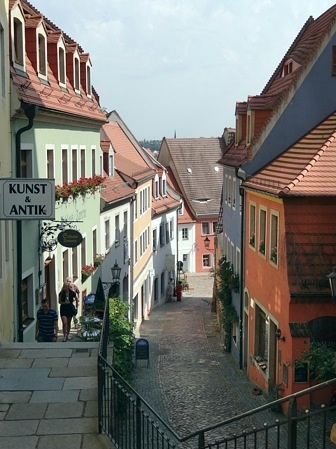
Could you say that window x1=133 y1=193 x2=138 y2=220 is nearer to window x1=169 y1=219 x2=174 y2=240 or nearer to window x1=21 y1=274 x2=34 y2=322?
window x1=169 y1=219 x2=174 y2=240

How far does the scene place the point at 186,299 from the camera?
1930 inches

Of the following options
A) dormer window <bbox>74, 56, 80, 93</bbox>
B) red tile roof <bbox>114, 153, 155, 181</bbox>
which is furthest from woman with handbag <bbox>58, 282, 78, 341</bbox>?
red tile roof <bbox>114, 153, 155, 181</bbox>

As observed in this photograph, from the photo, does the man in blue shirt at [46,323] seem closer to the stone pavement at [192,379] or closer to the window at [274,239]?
the stone pavement at [192,379]

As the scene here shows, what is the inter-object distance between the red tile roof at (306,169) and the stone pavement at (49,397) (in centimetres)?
673

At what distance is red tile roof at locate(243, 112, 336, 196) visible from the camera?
1655cm

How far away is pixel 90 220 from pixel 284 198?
9.52 metres

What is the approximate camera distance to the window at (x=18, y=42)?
16.2 metres

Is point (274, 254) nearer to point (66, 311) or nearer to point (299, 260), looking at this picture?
point (299, 260)

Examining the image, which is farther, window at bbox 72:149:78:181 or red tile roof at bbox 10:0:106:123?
window at bbox 72:149:78:181

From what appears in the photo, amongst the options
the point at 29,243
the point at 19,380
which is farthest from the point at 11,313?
the point at 19,380

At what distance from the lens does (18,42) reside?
16.3m

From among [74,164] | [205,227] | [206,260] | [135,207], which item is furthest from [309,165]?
[206,260]

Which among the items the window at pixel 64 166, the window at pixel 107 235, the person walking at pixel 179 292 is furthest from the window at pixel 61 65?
the person walking at pixel 179 292

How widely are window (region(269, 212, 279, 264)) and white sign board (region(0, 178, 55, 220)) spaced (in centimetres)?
807
